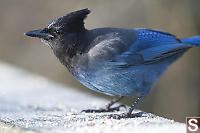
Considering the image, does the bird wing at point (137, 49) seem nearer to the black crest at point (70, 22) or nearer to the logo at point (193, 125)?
the black crest at point (70, 22)

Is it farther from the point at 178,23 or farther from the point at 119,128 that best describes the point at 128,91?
the point at 178,23

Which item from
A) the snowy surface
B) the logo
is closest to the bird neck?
the snowy surface

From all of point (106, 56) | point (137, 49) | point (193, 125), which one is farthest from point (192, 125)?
point (137, 49)

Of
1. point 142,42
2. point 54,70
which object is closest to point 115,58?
point 142,42

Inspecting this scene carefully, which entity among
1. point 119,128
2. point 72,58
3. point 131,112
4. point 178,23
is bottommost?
point 119,128

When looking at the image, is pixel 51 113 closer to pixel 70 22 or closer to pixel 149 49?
→ pixel 70 22

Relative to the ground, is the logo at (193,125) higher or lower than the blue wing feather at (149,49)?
lower

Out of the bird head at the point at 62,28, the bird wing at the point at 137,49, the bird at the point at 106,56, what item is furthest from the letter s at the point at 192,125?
the bird head at the point at 62,28
